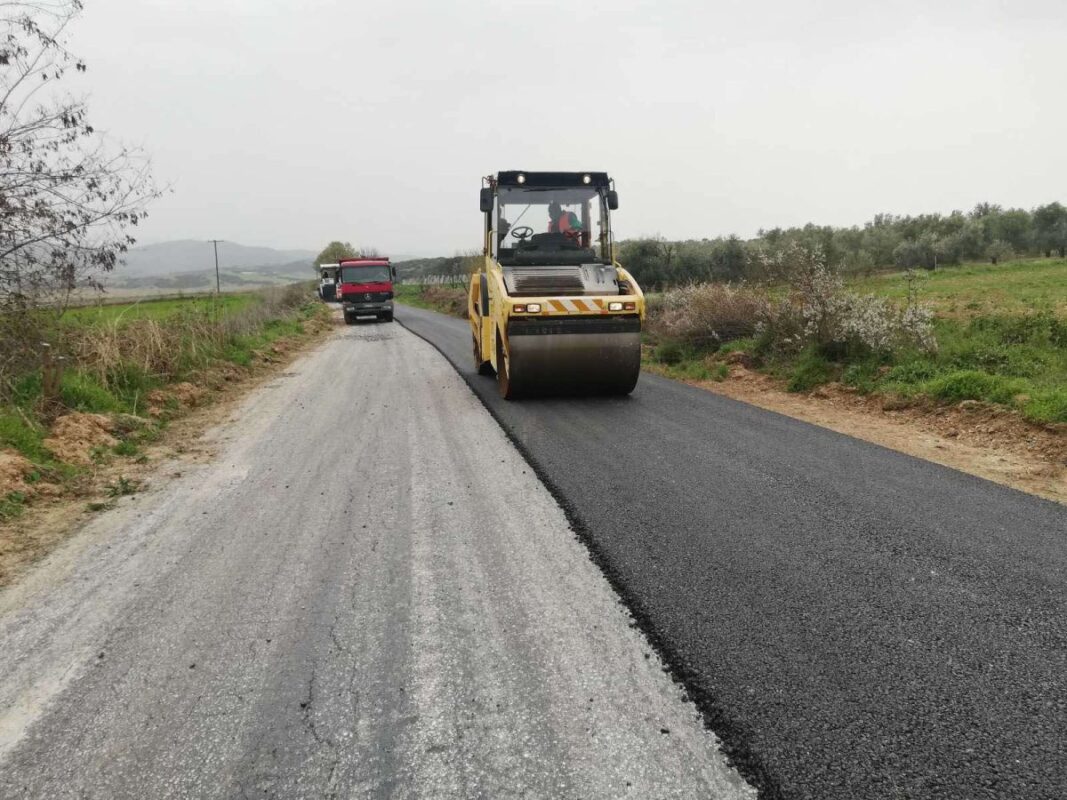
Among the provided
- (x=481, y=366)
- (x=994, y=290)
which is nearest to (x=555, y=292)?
(x=481, y=366)

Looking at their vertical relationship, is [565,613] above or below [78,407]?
below

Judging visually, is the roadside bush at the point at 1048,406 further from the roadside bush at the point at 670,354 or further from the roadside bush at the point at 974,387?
the roadside bush at the point at 670,354

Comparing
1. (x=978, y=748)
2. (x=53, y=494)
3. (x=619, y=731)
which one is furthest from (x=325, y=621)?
(x=53, y=494)

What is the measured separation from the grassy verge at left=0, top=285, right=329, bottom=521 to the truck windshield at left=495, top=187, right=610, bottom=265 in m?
5.02

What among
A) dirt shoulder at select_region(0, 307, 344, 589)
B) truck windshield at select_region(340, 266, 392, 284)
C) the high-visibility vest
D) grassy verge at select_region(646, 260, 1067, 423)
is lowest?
dirt shoulder at select_region(0, 307, 344, 589)

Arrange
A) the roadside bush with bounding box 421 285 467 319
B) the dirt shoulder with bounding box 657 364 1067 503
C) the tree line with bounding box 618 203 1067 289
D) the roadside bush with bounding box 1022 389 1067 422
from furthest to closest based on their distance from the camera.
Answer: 1. the tree line with bounding box 618 203 1067 289
2. the roadside bush with bounding box 421 285 467 319
3. the roadside bush with bounding box 1022 389 1067 422
4. the dirt shoulder with bounding box 657 364 1067 503

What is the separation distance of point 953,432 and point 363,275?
22.2 metres

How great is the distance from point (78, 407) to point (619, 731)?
23.6 feet

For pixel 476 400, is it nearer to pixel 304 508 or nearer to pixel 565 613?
pixel 304 508

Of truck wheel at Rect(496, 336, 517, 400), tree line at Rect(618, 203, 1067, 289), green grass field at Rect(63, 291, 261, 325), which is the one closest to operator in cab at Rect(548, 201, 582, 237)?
truck wheel at Rect(496, 336, 517, 400)

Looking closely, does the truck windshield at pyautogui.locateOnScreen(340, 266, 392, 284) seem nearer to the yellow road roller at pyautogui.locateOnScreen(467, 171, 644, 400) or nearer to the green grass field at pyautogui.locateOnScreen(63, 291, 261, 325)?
the green grass field at pyautogui.locateOnScreen(63, 291, 261, 325)

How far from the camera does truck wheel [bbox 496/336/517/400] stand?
314 inches

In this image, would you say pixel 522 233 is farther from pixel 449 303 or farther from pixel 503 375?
pixel 449 303

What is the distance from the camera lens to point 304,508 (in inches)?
179
